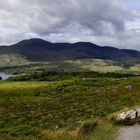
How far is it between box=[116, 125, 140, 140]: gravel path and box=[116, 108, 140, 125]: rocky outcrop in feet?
4.53

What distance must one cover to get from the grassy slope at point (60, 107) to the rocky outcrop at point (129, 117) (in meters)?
1.33

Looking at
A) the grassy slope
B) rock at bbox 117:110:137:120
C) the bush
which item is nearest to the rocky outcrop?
rock at bbox 117:110:137:120

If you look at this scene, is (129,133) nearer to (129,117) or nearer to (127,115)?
(129,117)

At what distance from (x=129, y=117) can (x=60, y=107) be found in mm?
44286

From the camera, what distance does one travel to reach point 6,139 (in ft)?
80.2

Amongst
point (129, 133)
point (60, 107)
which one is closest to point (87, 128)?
point (129, 133)

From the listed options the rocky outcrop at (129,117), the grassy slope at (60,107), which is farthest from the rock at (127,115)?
the grassy slope at (60,107)

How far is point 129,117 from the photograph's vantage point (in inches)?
1526

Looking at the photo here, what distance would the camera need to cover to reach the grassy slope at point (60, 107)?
108 ft

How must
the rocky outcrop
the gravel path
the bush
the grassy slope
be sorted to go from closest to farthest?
the gravel path
the bush
the grassy slope
the rocky outcrop

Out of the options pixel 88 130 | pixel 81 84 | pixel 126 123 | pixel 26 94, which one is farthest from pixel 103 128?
pixel 81 84

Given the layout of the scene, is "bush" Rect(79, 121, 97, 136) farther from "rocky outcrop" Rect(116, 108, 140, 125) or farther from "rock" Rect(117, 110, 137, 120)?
"rock" Rect(117, 110, 137, 120)

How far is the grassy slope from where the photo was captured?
33016mm

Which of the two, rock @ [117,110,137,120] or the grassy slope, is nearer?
the grassy slope
